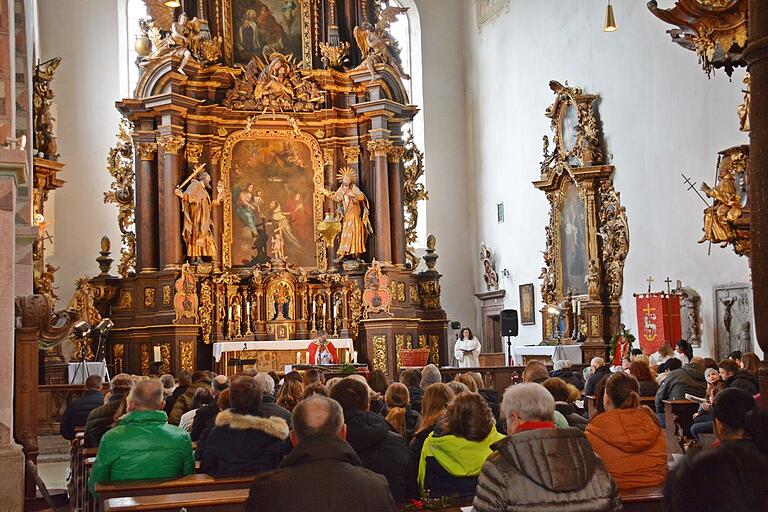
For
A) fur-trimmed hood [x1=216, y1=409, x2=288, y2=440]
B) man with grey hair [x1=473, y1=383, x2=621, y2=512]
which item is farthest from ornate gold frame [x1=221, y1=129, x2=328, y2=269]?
man with grey hair [x1=473, y1=383, x2=621, y2=512]

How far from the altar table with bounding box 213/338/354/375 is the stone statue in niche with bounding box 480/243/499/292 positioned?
6364 millimetres

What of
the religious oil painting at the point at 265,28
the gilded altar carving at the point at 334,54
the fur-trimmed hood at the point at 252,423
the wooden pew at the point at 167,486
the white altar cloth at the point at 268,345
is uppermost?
the religious oil painting at the point at 265,28

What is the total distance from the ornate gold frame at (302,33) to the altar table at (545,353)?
27.1ft

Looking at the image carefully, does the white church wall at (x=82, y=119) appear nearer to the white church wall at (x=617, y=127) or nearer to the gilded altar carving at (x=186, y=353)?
the gilded altar carving at (x=186, y=353)

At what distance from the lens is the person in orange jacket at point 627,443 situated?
5.75 m

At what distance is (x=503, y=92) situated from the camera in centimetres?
2669

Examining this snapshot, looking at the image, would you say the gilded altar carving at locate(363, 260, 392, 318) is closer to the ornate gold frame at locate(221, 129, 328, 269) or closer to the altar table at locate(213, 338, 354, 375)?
the altar table at locate(213, 338, 354, 375)

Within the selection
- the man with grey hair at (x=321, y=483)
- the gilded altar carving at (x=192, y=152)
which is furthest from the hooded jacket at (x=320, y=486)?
the gilded altar carving at (x=192, y=152)

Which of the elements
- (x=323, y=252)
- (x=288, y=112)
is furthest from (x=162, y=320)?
(x=288, y=112)

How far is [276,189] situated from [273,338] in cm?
353

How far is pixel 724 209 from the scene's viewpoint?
1302 centimetres

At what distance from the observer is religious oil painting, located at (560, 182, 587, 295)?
21.6 m

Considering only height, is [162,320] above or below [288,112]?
below

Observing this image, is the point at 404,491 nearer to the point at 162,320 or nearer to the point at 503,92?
the point at 162,320
